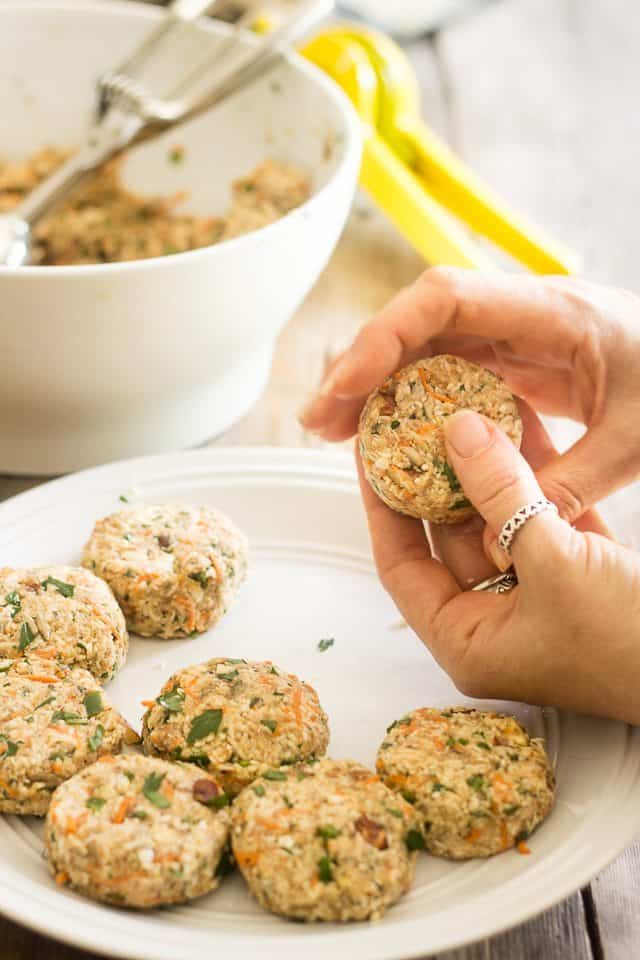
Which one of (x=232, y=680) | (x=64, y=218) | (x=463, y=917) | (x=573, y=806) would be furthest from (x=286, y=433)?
(x=463, y=917)

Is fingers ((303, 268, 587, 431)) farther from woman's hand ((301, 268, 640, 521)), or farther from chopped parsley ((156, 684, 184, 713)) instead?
chopped parsley ((156, 684, 184, 713))

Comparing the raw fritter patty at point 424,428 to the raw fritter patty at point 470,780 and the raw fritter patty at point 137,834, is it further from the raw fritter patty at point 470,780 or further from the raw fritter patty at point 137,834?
the raw fritter patty at point 137,834

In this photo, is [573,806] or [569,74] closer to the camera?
[573,806]

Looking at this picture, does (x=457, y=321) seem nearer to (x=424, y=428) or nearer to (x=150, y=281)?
(x=424, y=428)

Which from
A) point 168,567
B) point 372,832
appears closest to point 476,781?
point 372,832

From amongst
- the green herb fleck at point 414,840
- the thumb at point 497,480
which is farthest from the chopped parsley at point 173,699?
the thumb at point 497,480

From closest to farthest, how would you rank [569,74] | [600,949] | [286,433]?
[600,949], [286,433], [569,74]

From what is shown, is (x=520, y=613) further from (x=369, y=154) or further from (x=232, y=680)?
(x=369, y=154)
